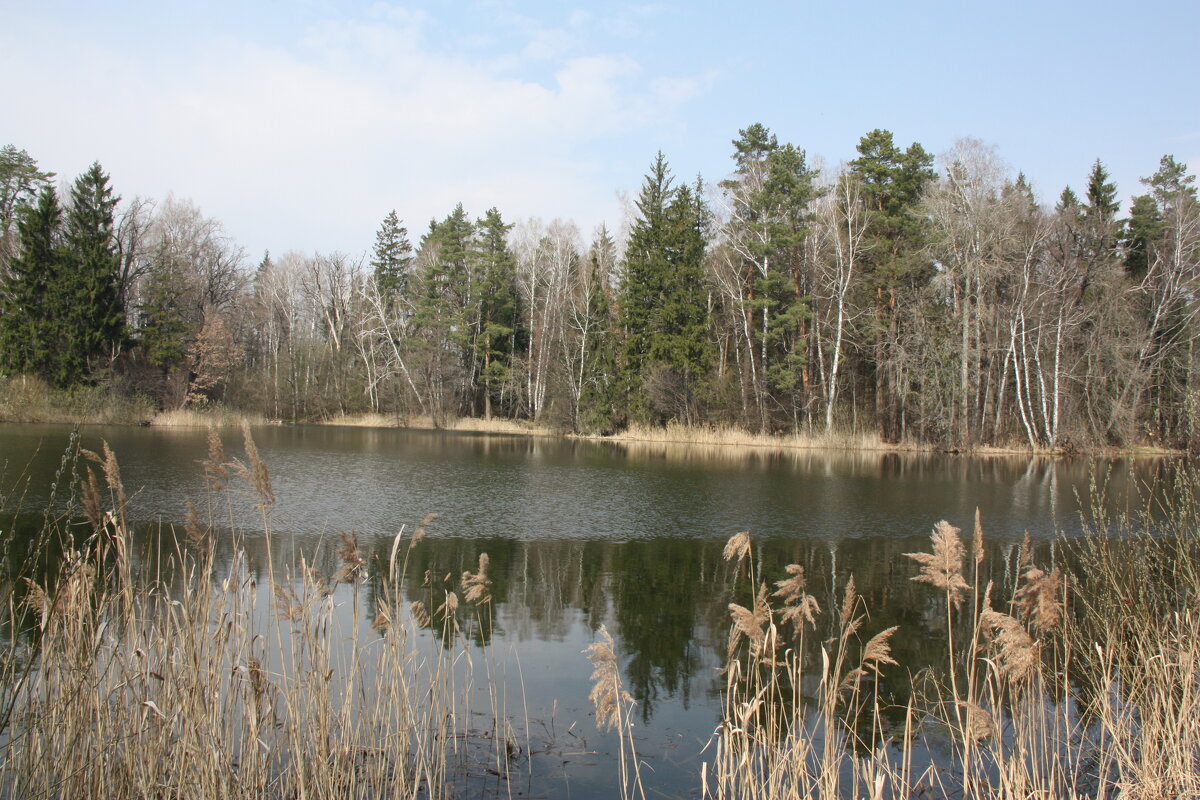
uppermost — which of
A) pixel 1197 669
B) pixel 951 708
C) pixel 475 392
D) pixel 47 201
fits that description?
pixel 47 201

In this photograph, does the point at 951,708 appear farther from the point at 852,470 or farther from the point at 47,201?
the point at 47,201

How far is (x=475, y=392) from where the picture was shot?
53.8 metres

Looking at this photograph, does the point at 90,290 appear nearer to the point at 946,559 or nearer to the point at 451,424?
the point at 451,424

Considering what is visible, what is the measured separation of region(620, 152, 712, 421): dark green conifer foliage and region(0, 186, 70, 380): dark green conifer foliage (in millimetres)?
27151

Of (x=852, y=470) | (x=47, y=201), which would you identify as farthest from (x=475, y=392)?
(x=852, y=470)

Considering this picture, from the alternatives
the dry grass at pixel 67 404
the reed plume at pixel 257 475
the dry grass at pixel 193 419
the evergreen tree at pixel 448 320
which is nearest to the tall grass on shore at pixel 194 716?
the reed plume at pixel 257 475

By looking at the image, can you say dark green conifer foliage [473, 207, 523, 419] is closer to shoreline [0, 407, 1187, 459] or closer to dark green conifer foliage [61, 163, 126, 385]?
Answer: shoreline [0, 407, 1187, 459]

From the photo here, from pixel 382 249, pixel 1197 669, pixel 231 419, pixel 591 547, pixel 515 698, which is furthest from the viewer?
pixel 382 249

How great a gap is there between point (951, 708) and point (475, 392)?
4900cm

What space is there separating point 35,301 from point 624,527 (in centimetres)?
3609

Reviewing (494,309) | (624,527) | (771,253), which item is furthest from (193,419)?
(624,527)

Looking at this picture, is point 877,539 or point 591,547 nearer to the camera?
point 591,547

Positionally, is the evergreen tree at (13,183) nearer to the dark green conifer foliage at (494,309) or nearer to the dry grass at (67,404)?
the dry grass at (67,404)

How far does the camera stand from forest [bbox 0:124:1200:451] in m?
33.1
